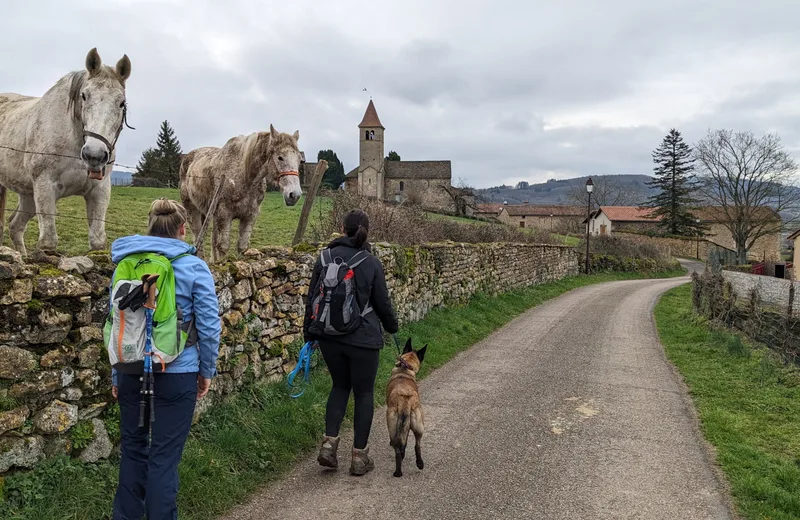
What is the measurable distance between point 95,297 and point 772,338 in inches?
498

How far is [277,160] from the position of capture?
6.10 metres

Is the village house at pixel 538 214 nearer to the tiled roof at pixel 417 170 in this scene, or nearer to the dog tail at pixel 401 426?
the tiled roof at pixel 417 170

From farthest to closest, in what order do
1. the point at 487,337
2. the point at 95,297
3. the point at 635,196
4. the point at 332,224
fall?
the point at 635,196
the point at 487,337
the point at 332,224
the point at 95,297

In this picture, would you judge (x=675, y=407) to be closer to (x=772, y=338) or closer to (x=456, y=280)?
(x=772, y=338)

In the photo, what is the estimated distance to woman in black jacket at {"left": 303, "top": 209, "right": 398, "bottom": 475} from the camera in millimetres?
4211

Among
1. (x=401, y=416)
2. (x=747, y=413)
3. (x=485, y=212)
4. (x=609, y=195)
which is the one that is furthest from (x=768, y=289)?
(x=609, y=195)

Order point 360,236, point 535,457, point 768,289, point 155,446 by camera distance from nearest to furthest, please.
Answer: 1. point 155,446
2. point 360,236
3. point 535,457
4. point 768,289

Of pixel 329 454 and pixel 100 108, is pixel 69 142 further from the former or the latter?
pixel 329 454

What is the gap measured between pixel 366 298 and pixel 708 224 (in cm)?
7207

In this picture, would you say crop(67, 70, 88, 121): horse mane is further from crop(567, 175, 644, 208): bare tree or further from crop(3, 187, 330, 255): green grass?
crop(567, 175, 644, 208): bare tree

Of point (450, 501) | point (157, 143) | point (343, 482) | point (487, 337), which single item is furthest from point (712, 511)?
point (157, 143)

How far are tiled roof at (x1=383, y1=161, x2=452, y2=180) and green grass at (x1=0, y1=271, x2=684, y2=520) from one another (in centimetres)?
8016

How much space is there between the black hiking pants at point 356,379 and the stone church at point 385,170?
3043 inches

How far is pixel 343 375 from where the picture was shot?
4430 mm
